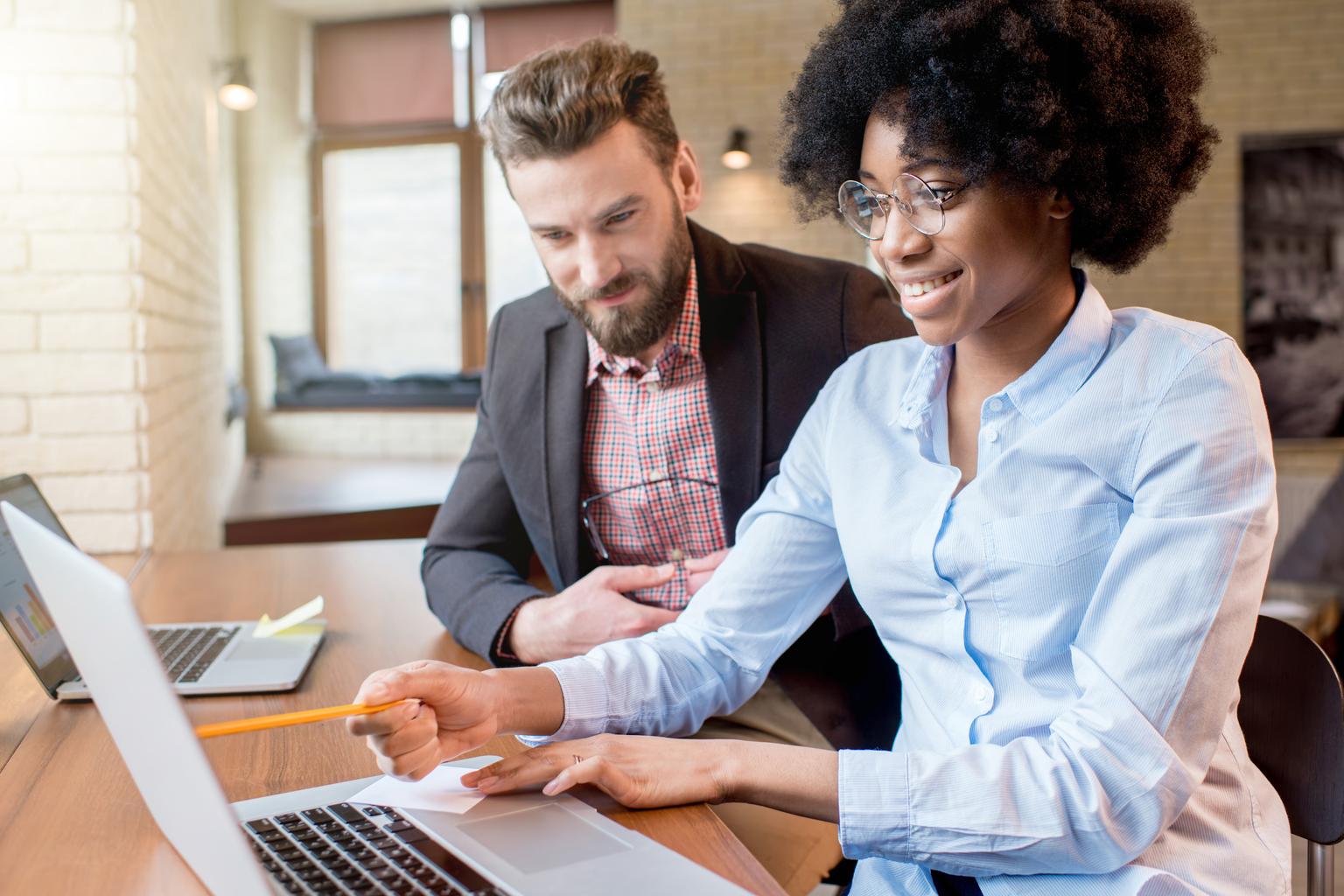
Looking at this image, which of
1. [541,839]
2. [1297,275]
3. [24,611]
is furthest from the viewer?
[1297,275]

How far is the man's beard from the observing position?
5.13 ft

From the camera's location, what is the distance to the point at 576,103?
152cm

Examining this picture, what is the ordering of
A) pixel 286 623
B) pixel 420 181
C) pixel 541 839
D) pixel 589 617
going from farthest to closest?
pixel 420 181
pixel 286 623
pixel 589 617
pixel 541 839

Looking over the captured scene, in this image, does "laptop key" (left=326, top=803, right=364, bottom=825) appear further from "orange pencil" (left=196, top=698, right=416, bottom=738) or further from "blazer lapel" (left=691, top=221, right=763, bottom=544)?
"blazer lapel" (left=691, top=221, right=763, bottom=544)

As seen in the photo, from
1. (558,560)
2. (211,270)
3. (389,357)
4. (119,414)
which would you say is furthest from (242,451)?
(558,560)

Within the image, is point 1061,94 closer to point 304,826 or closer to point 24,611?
point 304,826

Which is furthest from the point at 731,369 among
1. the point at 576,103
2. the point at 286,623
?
the point at 286,623

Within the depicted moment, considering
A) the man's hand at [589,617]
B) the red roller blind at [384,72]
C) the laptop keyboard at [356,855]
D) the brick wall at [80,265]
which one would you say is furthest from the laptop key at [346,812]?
the red roller blind at [384,72]

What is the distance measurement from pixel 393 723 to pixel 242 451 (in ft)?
22.8

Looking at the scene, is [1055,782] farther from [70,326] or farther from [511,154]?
[70,326]

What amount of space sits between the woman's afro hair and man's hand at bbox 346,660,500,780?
2.17 feet

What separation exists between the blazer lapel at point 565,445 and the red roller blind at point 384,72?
7.37 m

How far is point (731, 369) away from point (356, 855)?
974mm

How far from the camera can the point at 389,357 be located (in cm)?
888
